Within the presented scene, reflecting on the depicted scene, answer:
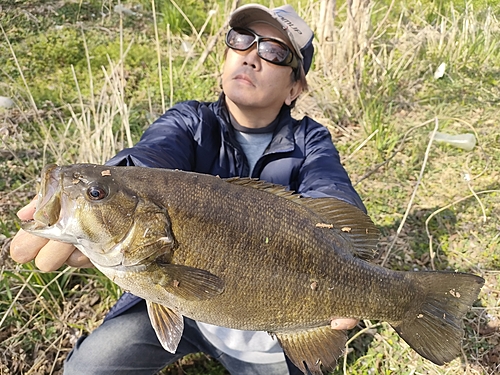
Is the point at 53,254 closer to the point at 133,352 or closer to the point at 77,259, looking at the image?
the point at 77,259

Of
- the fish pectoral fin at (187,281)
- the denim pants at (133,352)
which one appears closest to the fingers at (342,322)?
the fish pectoral fin at (187,281)

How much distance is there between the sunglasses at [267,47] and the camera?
245 cm

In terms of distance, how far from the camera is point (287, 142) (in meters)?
2.53

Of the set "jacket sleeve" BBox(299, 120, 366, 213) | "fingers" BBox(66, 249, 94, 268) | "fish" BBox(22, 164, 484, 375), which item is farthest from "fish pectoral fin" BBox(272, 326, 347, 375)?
"fingers" BBox(66, 249, 94, 268)

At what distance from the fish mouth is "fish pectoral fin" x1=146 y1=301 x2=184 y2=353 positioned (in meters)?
0.47

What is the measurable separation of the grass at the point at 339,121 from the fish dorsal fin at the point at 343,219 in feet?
3.09

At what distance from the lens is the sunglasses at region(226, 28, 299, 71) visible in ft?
8.02

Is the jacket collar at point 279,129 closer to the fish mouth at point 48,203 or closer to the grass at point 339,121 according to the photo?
the grass at point 339,121

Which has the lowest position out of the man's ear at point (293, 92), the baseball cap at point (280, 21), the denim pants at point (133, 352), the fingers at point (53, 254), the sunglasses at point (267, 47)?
the denim pants at point (133, 352)

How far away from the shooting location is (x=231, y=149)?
2.54m

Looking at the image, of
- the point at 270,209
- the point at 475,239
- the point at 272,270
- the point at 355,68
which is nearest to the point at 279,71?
the point at 270,209

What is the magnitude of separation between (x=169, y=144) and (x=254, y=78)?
0.67 m

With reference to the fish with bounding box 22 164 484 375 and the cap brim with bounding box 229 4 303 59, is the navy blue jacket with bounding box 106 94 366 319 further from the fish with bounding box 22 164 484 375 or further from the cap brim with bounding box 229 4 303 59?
the fish with bounding box 22 164 484 375

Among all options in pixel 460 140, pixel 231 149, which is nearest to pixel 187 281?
pixel 231 149
